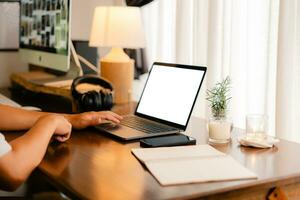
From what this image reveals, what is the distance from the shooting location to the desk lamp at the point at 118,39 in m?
2.07

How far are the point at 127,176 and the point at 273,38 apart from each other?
115 cm

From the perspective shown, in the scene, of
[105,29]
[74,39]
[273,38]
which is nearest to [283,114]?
[273,38]

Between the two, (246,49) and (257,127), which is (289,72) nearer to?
(246,49)

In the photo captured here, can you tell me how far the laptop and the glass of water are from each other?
19cm

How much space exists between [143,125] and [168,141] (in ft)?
0.78

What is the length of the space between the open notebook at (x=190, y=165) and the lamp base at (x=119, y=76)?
86 centimetres

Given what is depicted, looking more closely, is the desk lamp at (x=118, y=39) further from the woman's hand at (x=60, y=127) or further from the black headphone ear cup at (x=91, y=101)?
the woman's hand at (x=60, y=127)

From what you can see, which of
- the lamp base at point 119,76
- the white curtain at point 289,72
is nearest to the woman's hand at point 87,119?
the lamp base at point 119,76

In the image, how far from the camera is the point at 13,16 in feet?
9.16

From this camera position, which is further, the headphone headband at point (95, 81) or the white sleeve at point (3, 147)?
the headphone headband at point (95, 81)

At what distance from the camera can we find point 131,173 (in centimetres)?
108

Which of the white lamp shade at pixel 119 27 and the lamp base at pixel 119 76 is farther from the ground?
the white lamp shade at pixel 119 27

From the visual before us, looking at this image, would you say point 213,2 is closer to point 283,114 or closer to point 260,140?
point 283,114

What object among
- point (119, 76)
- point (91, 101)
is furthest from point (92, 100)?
point (119, 76)
